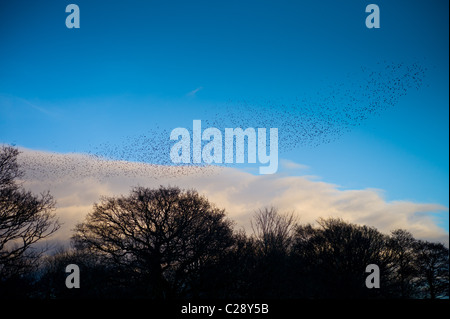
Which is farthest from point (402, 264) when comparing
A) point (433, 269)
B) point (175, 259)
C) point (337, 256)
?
point (175, 259)

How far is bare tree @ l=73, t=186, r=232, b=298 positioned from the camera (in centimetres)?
2995

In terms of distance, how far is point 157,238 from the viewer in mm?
31172

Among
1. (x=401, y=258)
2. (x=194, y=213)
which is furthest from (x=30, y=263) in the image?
(x=401, y=258)

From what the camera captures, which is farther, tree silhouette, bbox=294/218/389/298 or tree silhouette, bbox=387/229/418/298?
tree silhouette, bbox=387/229/418/298

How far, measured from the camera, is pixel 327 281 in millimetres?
38219

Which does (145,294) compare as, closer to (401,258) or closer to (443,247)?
(401,258)

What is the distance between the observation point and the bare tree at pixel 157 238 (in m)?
30.0

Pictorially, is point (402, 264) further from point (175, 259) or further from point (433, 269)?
point (175, 259)

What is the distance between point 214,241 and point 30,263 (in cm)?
1823

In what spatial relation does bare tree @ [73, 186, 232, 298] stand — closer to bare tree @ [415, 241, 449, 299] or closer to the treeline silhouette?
the treeline silhouette

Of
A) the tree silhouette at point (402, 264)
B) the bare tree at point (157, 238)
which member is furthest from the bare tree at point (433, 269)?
the bare tree at point (157, 238)

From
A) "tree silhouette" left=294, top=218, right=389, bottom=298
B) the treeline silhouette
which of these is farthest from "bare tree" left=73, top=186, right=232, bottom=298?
"tree silhouette" left=294, top=218, right=389, bottom=298

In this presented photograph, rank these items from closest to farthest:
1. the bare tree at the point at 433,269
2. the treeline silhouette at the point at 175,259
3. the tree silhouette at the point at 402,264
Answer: the treeline silhouette at the point at 175,259 < the tree silhouette at the point at 402,264 < the bare tree at the point at 433,269

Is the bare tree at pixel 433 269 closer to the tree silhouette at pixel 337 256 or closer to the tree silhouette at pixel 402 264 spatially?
the tree silhouette at pixel 402 264
